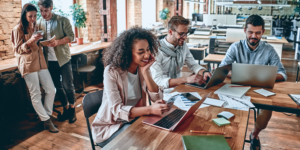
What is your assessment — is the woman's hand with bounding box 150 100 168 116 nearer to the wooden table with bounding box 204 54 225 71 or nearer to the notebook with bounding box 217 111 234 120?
the notebook with bounding box 217 111 234 120

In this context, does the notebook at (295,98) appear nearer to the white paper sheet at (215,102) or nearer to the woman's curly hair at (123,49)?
the white paper sheet at (215,102)

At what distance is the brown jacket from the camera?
255cm

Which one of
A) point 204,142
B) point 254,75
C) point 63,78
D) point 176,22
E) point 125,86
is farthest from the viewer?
point 63,78

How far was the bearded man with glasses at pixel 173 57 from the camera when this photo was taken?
223cm

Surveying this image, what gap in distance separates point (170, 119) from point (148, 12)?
6.72 m

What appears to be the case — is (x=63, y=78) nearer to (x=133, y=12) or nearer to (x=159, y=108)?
(x=159, y=108)

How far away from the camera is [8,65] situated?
2875 mm

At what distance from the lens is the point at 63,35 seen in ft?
9.98

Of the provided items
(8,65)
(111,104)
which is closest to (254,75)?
(111,104)

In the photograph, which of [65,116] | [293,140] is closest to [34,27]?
[65,116]

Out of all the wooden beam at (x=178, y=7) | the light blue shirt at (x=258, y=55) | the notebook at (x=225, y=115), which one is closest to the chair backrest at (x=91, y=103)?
the notebook at (x=225, y=115)

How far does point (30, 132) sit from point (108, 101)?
1843 mm

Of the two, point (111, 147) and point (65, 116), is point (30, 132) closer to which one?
point (65, 116)

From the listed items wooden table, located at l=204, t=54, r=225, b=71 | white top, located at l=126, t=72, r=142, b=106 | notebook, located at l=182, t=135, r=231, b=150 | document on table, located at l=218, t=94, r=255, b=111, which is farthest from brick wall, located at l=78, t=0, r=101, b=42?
notebook, located at l=182, t=135, r=231, b=150
